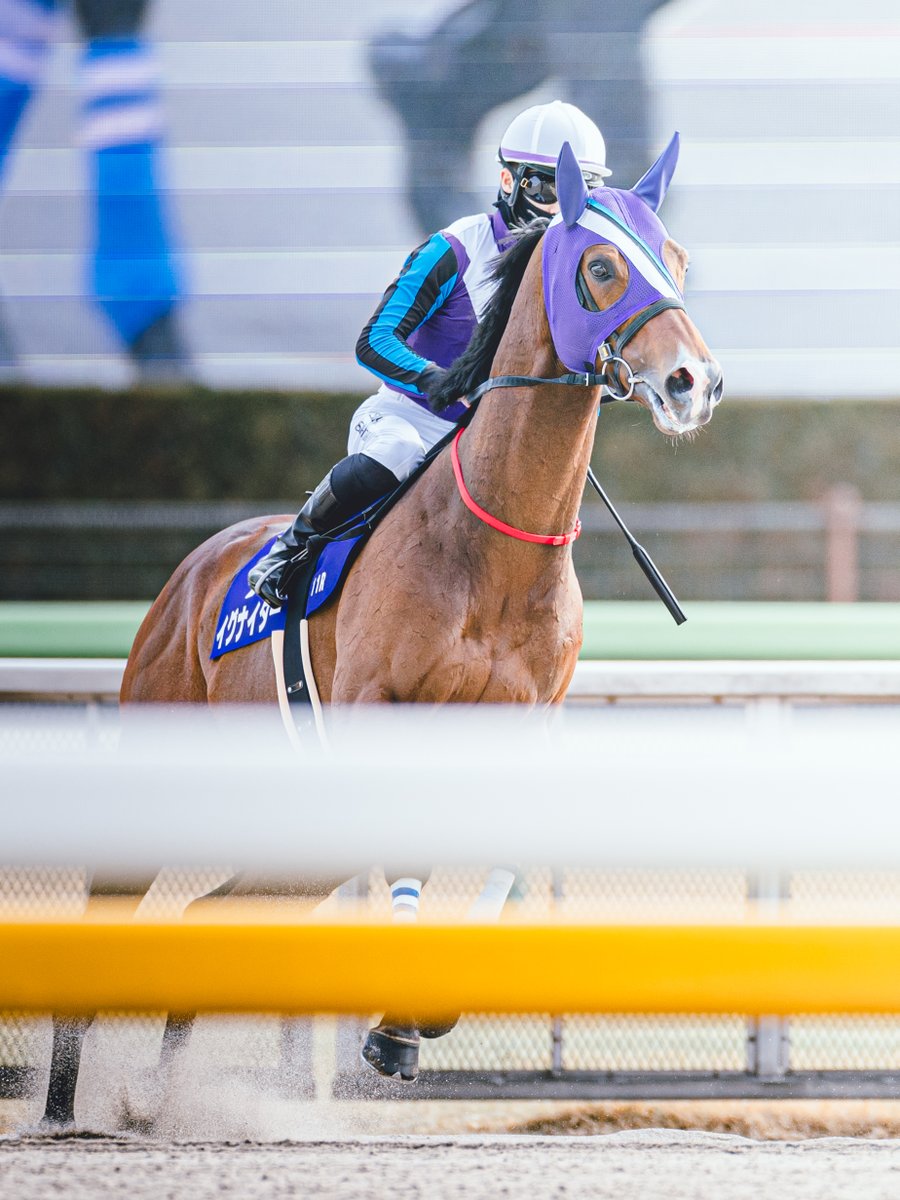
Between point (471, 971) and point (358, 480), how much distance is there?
160 cm

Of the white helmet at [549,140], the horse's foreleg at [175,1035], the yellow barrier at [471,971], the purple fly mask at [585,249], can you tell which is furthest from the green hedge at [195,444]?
the yellow barrier at [471,971]

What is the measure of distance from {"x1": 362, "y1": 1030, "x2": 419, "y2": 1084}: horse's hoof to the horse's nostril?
1070 mm

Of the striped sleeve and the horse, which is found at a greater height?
the striped sleeve

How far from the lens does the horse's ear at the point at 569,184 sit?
2.33m

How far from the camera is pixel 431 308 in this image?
8.87 feet

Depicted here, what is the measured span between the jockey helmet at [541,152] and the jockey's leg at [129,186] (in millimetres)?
2945

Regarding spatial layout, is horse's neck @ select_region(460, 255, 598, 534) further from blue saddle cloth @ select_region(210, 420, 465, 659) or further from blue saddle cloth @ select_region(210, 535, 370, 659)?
blue saddle cloth @ select_region(210, 535, 370, 659)

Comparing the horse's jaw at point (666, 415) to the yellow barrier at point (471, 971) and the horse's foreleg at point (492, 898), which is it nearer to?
the horse's foreleg at point (492, 898)

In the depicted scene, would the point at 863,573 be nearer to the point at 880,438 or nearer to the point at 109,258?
the point at 880,438

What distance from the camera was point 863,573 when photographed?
7.37m

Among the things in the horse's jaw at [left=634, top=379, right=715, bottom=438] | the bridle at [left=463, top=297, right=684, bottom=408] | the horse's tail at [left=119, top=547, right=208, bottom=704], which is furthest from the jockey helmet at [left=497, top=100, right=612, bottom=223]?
the horse's tail at [left=119, top=547, right=208, bottom=704]

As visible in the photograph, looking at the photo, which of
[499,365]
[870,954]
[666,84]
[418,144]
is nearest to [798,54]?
[666,84]

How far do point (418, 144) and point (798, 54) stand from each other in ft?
4.97

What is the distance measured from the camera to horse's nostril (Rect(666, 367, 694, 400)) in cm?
213
